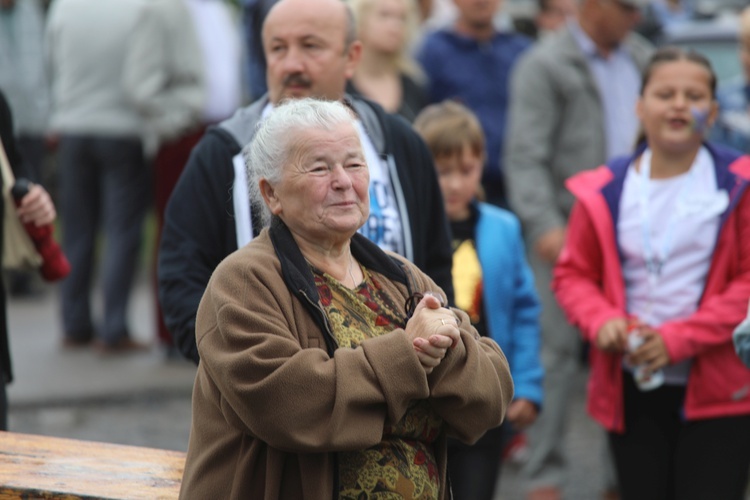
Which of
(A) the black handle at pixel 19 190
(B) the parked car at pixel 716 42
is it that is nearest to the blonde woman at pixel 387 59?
(A) the black handle at pixel 19 190

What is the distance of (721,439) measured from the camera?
458 cm

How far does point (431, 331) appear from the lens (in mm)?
3012

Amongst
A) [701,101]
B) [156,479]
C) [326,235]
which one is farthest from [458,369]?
[701,101]

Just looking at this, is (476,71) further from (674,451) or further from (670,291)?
(674,451)

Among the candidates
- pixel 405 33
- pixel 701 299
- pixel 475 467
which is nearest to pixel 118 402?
pixel 405 33

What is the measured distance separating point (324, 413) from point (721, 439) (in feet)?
7.00

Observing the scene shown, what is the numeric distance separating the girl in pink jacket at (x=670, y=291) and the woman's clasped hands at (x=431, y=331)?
1.74 metres

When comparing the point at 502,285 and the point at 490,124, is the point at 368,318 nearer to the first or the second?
the point at 502,285

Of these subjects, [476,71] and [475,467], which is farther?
[476,71]

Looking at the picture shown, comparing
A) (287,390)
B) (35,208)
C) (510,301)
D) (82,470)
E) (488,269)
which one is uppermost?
(287,390)

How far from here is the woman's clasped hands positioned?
2.99 meters

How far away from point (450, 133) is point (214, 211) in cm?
142

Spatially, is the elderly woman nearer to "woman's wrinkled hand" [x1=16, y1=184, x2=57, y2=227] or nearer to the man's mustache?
the man's mustache

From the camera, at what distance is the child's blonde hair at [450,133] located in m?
5.13
